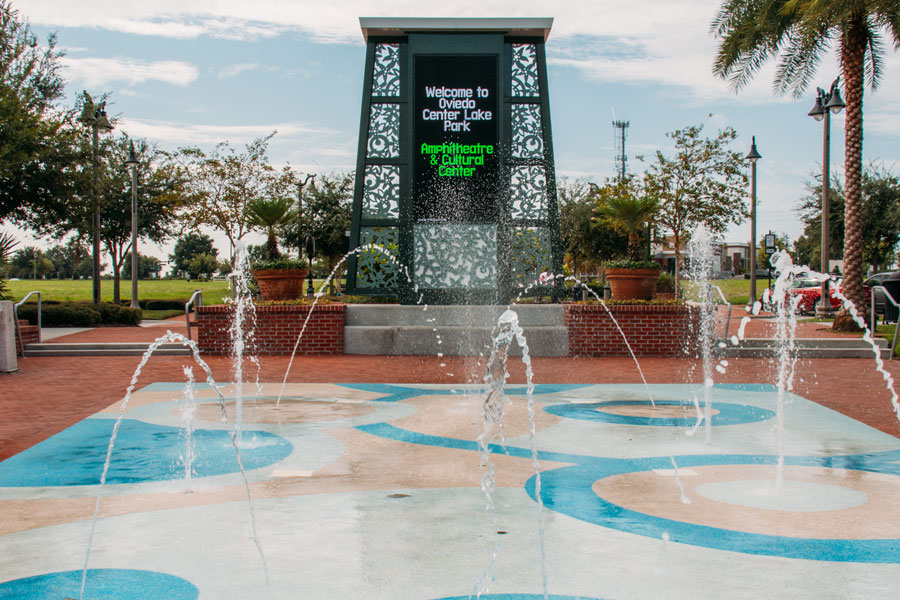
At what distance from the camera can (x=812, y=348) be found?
45.0ft

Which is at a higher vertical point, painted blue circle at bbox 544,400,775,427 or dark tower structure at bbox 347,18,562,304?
dark tower structure at bbox 347,18,562,304

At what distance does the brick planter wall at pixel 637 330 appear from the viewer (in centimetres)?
1345

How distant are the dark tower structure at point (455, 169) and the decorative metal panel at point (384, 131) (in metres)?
0.02

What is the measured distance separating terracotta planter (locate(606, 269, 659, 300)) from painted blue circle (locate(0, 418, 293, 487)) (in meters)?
8.80

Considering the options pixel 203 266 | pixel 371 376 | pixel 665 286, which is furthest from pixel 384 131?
pixel 203 266

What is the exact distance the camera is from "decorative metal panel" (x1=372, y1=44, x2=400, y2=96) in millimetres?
15156

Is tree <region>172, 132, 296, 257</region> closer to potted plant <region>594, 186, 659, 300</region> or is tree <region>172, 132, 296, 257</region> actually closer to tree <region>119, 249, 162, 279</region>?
potted plant <region>594, 186, 659, 300</region>

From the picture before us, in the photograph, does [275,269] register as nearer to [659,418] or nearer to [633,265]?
[633,265]

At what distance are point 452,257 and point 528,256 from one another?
152cm

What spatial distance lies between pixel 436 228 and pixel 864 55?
11.2 m

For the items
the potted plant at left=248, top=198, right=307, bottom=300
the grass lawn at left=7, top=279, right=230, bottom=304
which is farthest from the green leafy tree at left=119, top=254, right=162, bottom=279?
the potted plant at left=248, top=198, right=307, bottom=300

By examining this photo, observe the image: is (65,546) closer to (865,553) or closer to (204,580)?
(204,580)

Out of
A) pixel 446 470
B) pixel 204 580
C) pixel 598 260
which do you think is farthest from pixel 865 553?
pixel 598 260

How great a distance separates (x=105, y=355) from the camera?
13.9 m
